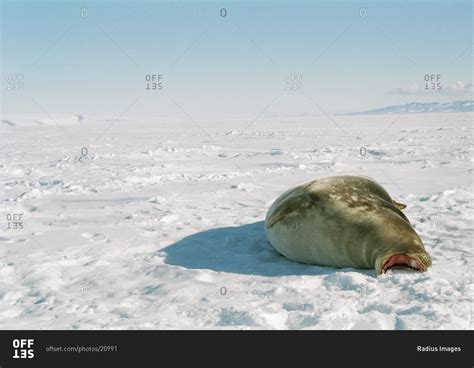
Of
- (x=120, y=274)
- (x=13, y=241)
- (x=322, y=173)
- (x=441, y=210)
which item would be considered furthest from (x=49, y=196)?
(x=441, y=210)

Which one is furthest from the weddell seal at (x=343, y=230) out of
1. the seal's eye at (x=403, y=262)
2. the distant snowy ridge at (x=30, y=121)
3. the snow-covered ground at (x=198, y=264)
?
the distant snowy ridge at (x=30, y=121)

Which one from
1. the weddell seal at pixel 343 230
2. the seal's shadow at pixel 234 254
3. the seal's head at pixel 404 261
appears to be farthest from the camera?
the seal's shadow at pixel 234 254

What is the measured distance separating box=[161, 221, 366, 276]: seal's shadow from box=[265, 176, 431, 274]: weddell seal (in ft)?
0.48

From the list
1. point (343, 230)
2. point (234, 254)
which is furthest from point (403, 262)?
point (234, 254)

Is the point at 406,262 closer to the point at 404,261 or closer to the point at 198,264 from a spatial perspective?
the point at 404,261

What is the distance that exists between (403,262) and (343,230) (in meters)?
0.51

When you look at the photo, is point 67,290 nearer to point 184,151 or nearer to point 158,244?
point 158,244

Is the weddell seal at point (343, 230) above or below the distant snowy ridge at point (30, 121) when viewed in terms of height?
below
